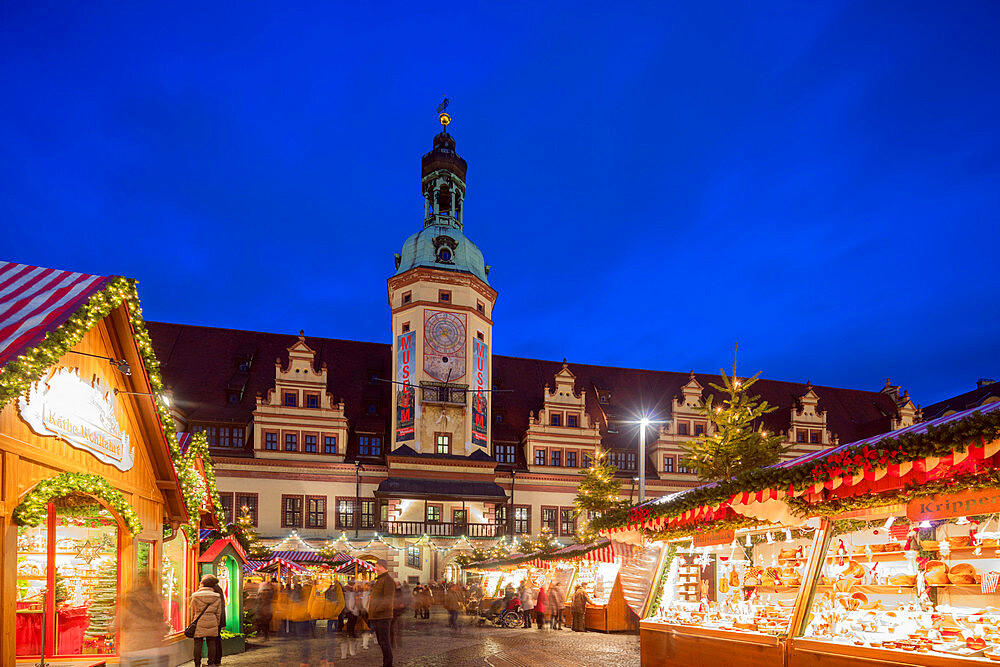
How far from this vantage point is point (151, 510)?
12.8m

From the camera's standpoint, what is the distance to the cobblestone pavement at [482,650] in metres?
14.5

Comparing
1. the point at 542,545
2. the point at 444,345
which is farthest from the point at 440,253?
the point at 542,545

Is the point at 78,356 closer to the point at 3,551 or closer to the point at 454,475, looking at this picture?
the point at 3,551

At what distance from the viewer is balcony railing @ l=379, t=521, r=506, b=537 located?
4053cm

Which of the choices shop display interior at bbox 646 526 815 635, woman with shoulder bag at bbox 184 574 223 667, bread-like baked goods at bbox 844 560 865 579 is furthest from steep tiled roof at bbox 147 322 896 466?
bread-like baked goods at bbox 844 560 865 579

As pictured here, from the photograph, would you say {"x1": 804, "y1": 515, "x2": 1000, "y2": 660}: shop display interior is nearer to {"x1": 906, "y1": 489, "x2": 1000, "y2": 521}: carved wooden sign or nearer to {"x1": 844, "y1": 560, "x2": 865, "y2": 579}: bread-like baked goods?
{"x1": 844, "y1": 560, "x2": 865, "y2": 579}: bread-like baked goods

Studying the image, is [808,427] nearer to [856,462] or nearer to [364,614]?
[364,614]

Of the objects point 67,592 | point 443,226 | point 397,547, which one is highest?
point 443,226

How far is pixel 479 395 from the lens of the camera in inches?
1700

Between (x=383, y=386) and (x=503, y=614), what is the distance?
23113 mm

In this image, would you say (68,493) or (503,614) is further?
(503,614)

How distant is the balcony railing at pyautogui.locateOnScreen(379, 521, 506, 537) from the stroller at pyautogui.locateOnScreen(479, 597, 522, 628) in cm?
1331

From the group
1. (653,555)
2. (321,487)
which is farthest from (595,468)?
(653,555)

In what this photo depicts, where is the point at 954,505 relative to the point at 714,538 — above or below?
above
